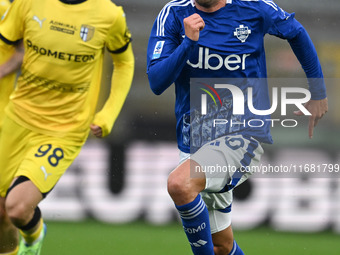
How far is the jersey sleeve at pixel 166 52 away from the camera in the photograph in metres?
3.92

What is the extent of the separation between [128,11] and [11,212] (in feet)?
12.0

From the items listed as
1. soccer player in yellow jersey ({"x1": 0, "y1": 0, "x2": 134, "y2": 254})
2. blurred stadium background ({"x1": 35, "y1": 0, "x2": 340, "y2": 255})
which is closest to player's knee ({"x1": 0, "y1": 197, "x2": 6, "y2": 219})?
soccer player in yellow jersey ({"x1": 0, "y1": 0, "x2": 134, "y2": 254})

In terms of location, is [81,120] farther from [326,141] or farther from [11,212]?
[326,141]

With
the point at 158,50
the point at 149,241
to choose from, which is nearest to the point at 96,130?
the point at 158,50

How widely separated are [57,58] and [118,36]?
48cm

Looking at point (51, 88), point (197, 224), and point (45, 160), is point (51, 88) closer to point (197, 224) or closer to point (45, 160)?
point (45, 160)

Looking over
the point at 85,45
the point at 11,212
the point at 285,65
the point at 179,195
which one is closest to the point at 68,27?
the point at 85,45

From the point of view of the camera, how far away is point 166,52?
13.5 ft

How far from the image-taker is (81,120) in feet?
16.4

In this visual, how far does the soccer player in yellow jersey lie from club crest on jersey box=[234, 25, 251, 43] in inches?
42.3

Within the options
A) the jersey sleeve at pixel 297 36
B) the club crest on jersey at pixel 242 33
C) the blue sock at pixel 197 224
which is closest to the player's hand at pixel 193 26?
the club crest on jersey at pixel 242 33

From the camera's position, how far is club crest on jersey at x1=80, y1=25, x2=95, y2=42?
16.2 feet

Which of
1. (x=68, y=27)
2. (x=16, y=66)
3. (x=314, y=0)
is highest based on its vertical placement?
(x=68, y=27)

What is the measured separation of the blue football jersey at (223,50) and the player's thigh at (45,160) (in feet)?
2.98
